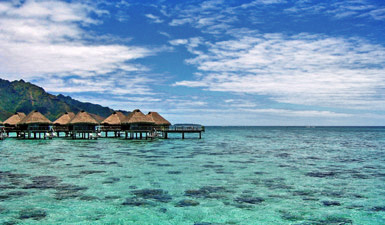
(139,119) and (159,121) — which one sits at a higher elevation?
(139,119)

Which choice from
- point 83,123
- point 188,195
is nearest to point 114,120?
point 83,123

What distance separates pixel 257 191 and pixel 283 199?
77.4 inches

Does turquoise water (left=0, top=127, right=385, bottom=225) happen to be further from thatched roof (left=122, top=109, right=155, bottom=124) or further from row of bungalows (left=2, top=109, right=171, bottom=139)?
row of bungalows (left=2, top=109, right=171, bottom=139)

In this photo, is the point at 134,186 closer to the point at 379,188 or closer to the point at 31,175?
the point at 31,175

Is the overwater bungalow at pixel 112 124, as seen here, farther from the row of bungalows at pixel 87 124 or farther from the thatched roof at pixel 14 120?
the thatched roof at pixel 14 120

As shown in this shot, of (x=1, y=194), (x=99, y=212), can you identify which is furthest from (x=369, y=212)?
(x=1, y=194)

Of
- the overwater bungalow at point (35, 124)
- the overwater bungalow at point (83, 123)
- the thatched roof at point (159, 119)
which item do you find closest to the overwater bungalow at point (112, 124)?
the overwater bungalow at point (83, 123)

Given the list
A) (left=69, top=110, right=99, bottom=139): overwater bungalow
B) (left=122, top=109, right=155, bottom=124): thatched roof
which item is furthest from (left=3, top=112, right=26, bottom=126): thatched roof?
(left=122, top=109, right=155, bottom=124): thatched roof

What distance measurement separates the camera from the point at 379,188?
18.5 metres

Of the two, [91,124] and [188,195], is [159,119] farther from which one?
[188,195]

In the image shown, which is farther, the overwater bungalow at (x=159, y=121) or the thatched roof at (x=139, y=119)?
the overwater bungalow at (x=159, y=121)

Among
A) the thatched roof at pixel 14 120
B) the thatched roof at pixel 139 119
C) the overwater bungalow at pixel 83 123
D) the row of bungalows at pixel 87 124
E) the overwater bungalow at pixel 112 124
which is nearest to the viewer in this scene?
the thatched roof at pixel 139 119

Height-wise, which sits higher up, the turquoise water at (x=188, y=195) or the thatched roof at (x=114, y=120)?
the thatched roof at (x=114, y=120)

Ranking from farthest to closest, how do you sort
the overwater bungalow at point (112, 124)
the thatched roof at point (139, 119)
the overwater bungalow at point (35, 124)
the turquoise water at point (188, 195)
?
1. the overwater bungalow at point (112, 124)
2. the overwater bungalow at point (35, 124)
3. the thatched roof at point (139, 119)
4. the turquoise water at point (188, 195)
